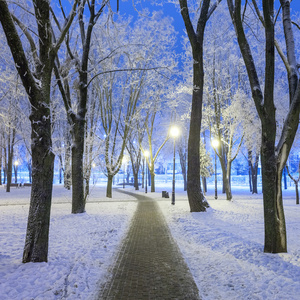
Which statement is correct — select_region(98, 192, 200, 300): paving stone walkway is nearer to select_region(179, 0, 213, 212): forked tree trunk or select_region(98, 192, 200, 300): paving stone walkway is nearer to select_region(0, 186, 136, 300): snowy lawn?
select_region(0, 186, 136, 300): snowy lawn

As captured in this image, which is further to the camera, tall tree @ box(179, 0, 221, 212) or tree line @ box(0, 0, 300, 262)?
tall tree @ box(179, 0, 221, 212)

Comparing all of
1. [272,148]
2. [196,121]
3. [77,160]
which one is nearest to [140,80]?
[196,121]

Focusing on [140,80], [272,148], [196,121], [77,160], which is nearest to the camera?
[272,148]

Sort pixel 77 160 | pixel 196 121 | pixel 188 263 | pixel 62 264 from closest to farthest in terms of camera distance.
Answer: pixel 62 264 < pixel 188 263 < pixel 77 160 < pixel 196 121

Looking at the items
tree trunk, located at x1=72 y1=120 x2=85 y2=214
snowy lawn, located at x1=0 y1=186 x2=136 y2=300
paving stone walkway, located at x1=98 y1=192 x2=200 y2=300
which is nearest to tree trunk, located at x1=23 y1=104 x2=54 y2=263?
snowy lawn, located at x1=0 y1=186 x2=136 y2=300

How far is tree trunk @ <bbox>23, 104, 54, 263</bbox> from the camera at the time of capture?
455 cm

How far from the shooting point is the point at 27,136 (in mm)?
23484

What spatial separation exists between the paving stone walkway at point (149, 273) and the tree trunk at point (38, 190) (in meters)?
1.61

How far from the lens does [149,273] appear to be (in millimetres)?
4469

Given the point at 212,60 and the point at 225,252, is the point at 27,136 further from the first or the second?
the point at 225,252

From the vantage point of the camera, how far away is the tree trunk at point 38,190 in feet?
14.9

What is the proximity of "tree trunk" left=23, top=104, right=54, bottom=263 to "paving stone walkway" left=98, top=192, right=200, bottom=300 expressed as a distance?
1.61 metres

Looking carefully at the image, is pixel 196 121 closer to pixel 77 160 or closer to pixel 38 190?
pixel 77 160

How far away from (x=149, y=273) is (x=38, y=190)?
271 centimetres
